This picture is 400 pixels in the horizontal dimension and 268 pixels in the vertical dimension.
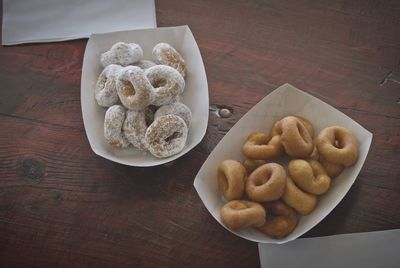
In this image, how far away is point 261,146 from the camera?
31.0 inches

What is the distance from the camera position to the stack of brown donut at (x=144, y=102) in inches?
32.2

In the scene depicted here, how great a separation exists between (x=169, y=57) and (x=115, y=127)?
211 millimetres

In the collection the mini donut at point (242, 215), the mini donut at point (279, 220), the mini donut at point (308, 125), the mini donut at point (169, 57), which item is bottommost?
the mini donut at point (279, 220)

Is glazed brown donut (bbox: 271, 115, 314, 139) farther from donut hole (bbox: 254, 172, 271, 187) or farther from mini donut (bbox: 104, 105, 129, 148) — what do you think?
mini donut (bbox: 104, 105, 129, 148)

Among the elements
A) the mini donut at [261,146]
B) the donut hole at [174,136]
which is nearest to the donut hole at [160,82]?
the donut hole at [174,136]

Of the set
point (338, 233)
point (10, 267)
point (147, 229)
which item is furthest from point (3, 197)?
point (338, 233)

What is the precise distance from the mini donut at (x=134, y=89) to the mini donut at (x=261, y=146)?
23 cm

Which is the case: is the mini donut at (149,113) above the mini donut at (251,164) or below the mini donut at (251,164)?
above

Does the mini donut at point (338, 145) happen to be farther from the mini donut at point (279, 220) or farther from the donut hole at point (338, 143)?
the mini donut at point (279, 220)

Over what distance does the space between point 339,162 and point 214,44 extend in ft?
1.48

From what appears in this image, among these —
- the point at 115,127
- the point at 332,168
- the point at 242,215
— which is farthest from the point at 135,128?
the point at 332,168

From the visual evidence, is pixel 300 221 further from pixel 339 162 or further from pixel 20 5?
pixel 20 5

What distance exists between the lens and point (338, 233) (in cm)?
77

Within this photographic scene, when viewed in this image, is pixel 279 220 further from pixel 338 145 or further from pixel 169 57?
pixel 169 57
